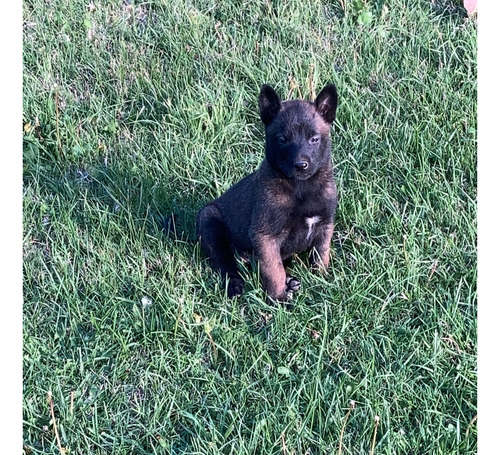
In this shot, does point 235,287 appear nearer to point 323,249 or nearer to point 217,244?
point 217,244

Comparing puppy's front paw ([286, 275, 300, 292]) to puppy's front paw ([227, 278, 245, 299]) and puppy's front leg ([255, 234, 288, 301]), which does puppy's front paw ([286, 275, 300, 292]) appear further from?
puppy's front paw ([227, 278, 245, 299])

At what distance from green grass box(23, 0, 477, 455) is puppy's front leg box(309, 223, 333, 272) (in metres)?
0.08

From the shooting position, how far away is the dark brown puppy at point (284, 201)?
420cm

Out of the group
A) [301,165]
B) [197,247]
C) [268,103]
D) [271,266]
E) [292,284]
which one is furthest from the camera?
[197,247]

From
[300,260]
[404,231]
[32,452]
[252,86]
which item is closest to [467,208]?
[404,231]

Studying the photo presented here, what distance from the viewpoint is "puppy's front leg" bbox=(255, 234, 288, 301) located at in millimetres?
4398

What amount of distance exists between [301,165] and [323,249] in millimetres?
681

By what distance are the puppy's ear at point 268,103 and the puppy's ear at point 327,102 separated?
234 mm

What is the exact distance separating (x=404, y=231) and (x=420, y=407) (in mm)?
1312

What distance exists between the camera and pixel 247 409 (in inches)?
149

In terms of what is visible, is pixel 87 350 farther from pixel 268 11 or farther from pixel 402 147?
pixel 268 11

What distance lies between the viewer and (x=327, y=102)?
4.29m

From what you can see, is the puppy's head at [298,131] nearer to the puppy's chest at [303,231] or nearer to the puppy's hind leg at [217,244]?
the puppy's chest at [303,231]

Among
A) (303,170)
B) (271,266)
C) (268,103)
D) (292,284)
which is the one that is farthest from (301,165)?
(292,284)
